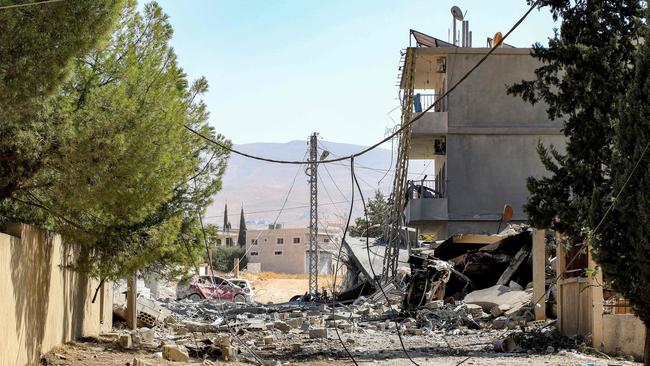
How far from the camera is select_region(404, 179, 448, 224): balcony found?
A: 45.5 metres

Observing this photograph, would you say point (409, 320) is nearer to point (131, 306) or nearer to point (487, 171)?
point (131, 306)

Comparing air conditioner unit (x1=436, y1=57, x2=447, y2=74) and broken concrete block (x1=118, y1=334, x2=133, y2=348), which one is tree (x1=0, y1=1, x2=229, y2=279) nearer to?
broken concrete block (x1=118, y1=334, x2=133, y2=348)

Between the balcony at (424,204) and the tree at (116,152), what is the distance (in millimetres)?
28647

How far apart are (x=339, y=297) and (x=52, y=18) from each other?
34760 millimetres

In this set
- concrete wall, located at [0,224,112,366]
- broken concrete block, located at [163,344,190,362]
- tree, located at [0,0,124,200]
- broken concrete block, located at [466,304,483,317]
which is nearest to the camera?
tree, located at [0,0,124,200]

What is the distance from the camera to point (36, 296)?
14.8 meters

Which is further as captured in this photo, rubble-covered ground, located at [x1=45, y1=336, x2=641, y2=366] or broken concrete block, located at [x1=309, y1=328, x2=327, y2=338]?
broken concrete block, located at [x1=309, y1=328, x2=327, y2=338]

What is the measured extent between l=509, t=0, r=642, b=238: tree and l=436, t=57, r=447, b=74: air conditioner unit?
1049 inches

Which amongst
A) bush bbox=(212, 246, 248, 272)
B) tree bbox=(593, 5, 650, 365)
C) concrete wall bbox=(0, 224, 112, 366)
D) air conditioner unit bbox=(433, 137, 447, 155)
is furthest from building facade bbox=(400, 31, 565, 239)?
bush bbox=(212, 246, 248, 272)

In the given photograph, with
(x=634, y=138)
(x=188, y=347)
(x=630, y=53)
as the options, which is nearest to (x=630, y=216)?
(x=634, y=138)

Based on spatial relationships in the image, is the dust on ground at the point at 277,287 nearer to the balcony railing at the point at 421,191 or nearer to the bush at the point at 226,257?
the bush at the point at 226,257

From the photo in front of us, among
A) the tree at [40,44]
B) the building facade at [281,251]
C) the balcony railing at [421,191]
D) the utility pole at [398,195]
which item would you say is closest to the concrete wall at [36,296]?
the tree at [40,44]

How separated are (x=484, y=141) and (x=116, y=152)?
34771 mm

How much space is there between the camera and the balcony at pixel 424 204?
149ft
